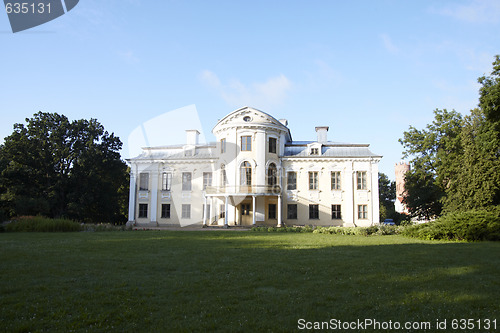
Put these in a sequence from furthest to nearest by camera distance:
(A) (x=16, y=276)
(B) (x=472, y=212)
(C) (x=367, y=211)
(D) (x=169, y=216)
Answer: (D) (x=169, y=216), (C) (x=367, y=211), (B) (x=472, y=212), (A) (x=16, y=276)

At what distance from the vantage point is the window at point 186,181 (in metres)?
37.8

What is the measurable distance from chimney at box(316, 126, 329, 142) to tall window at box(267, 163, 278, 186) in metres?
6.73

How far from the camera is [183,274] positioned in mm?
7918

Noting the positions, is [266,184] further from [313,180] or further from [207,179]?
[207,179]

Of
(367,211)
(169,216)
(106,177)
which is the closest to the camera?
(367,211)

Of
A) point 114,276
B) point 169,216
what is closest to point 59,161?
point 169,216

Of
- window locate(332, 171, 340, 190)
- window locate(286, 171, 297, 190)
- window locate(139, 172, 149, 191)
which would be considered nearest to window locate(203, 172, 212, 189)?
Answer: window locate(139, 172, 149, 191)

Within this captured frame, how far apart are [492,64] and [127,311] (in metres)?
24.9

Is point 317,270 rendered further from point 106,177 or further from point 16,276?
point 106,177

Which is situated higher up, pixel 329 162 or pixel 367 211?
pixel 329 162

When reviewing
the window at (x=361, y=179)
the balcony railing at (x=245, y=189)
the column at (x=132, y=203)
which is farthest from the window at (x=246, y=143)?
the column at (x=132, y=203)

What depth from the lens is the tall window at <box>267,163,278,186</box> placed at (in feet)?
116

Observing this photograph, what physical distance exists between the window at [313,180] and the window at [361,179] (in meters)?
3.95

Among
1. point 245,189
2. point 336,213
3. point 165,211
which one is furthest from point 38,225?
point 336,213
